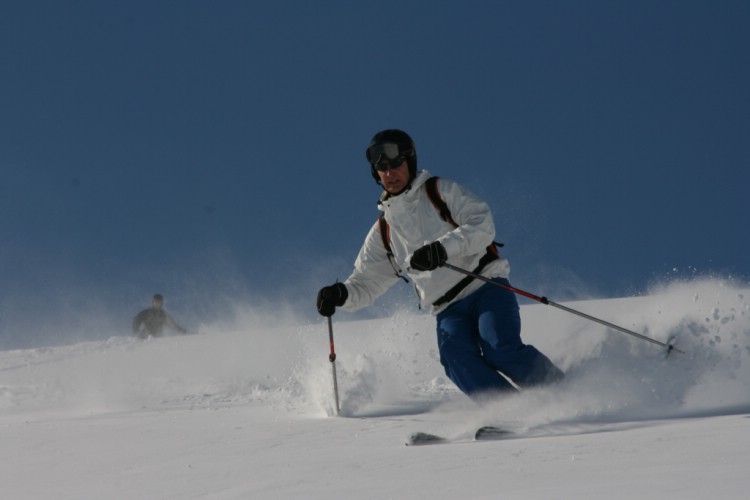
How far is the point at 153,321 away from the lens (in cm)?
1475

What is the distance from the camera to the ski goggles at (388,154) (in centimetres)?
522

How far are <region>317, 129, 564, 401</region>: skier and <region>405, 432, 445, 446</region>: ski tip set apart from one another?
41.7 inches

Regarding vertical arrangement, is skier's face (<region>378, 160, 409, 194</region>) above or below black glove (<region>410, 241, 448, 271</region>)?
above

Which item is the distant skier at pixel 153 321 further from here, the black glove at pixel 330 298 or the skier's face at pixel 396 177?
the skier's face at pixel 396 177

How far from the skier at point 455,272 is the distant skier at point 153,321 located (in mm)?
9853

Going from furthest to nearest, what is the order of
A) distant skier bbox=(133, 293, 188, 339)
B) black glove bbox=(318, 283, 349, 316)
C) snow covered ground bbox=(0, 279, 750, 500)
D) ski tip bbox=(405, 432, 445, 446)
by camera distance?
distant skier bbox=(133, 293, 188, 339)
black glove bbox=(318, 283, 349, 316)
ski tip bbox=(405, 432, 445, 446)
snow covered ground bbox=(0, 279, 750, 500)

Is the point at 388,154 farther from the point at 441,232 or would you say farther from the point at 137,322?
the point at 137,322

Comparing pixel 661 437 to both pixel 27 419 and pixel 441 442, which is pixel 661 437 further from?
pixel 27 419

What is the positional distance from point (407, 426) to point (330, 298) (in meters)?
1.29

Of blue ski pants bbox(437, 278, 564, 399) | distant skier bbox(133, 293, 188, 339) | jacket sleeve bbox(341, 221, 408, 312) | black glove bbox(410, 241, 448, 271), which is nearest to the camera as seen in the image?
black glove bbox(410, 241, 448, 271)

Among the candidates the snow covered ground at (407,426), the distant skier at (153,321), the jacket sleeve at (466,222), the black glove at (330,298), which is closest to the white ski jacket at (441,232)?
the jacket sleeve at (466,222)

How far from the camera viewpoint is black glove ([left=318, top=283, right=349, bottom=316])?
562cm

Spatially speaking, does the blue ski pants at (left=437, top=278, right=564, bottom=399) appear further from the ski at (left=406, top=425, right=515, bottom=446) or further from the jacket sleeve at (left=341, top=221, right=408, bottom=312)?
the ski at (left=406, top=425, right=515, bottom=446)

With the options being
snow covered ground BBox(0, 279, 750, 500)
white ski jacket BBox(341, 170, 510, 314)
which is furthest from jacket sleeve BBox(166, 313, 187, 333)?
white ski jacket BBox(341, 170, 510, 314)
